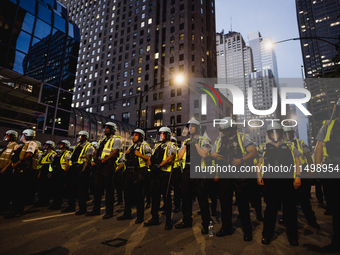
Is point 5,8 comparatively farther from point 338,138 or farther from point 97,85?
point 97,85

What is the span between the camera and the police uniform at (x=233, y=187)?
3.96 meters

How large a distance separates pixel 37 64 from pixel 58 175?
1585 cm

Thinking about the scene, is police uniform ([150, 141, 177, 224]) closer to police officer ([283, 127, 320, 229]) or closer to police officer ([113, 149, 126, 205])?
police officer ([113, 149, 126, 205])

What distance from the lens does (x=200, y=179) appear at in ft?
14.4

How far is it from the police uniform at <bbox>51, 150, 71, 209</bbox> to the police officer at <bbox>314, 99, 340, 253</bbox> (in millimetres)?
6778

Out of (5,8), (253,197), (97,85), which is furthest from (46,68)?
(97,85)

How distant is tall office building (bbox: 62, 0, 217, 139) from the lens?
52750 mm

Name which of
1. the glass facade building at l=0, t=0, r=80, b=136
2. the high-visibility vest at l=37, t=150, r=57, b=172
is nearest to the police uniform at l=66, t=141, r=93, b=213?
the high-visibility vest at l=37, t=150, r=57, b=172


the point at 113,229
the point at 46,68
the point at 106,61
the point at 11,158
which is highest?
the point at 106,61

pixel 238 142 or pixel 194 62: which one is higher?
pixel 194 62

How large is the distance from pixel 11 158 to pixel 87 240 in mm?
3463

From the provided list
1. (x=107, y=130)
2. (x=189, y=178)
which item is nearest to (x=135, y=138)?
(x=107, y=130)

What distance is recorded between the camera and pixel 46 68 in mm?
19156

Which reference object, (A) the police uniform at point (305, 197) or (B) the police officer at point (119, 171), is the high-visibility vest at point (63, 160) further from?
(A) the police uniform at point (305, 197)
